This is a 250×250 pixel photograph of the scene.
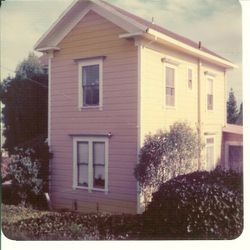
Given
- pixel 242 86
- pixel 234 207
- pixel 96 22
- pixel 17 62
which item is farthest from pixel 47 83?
pixel 234 207

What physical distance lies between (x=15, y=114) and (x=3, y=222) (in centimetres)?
87

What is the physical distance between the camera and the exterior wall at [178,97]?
3500mm

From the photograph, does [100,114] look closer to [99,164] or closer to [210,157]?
[99,164]

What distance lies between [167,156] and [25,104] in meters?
1.23

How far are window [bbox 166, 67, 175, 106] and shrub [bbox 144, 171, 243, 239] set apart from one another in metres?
0.66

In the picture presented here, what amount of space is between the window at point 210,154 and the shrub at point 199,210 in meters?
0.15

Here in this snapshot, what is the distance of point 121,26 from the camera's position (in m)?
3.47

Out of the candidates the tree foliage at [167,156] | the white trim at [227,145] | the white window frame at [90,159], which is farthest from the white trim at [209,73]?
the white window frame at [90,159]

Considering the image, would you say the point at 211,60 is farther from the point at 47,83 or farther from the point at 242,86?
the point at 47,83

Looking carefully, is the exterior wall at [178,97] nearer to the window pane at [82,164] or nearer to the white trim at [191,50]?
the white trim at [191,50]

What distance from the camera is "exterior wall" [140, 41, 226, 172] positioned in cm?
350

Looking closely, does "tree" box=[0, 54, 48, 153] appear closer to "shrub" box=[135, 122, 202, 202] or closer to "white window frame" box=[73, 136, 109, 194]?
"white window frame" box=[73, 136, 109, 194]

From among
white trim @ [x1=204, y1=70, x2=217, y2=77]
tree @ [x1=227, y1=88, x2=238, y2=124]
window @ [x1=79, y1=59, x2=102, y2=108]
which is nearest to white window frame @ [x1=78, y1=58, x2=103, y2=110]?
window @ [x1=79, y1=59, x2=102, y2=108]

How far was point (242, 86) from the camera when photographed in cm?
342
